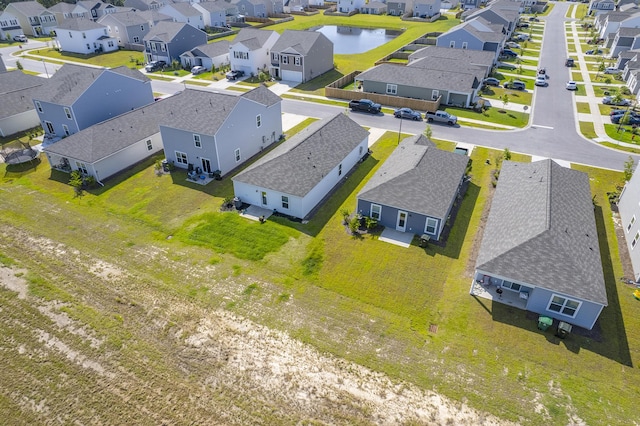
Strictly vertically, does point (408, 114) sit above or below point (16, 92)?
below

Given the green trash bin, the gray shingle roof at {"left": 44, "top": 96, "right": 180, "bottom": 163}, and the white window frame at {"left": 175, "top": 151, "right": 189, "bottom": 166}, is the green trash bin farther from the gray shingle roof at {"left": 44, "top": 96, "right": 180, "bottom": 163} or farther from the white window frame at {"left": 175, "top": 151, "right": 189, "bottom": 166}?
the gray shingle roof at {"left": 44, "top": 96, "right": 180, "bottom": 163}

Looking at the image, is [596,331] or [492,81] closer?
[596,331]

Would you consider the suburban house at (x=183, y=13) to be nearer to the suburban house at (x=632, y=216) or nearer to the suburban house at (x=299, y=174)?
the suburban house at (x=299, y=174)

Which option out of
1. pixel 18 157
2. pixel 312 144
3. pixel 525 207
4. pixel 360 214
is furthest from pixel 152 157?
pixel 525 207

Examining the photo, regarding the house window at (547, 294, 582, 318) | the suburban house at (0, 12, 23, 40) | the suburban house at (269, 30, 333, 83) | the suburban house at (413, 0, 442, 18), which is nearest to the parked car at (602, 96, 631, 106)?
the suburban house at (269, 30, 333, 83)

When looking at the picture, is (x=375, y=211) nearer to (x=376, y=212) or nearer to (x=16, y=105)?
(x=376, y=212)

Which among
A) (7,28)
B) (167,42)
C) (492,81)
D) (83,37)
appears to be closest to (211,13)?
(83,37)

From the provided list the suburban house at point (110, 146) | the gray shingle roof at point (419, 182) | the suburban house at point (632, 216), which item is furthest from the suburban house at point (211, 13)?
the suburban house at point (632, 216)
